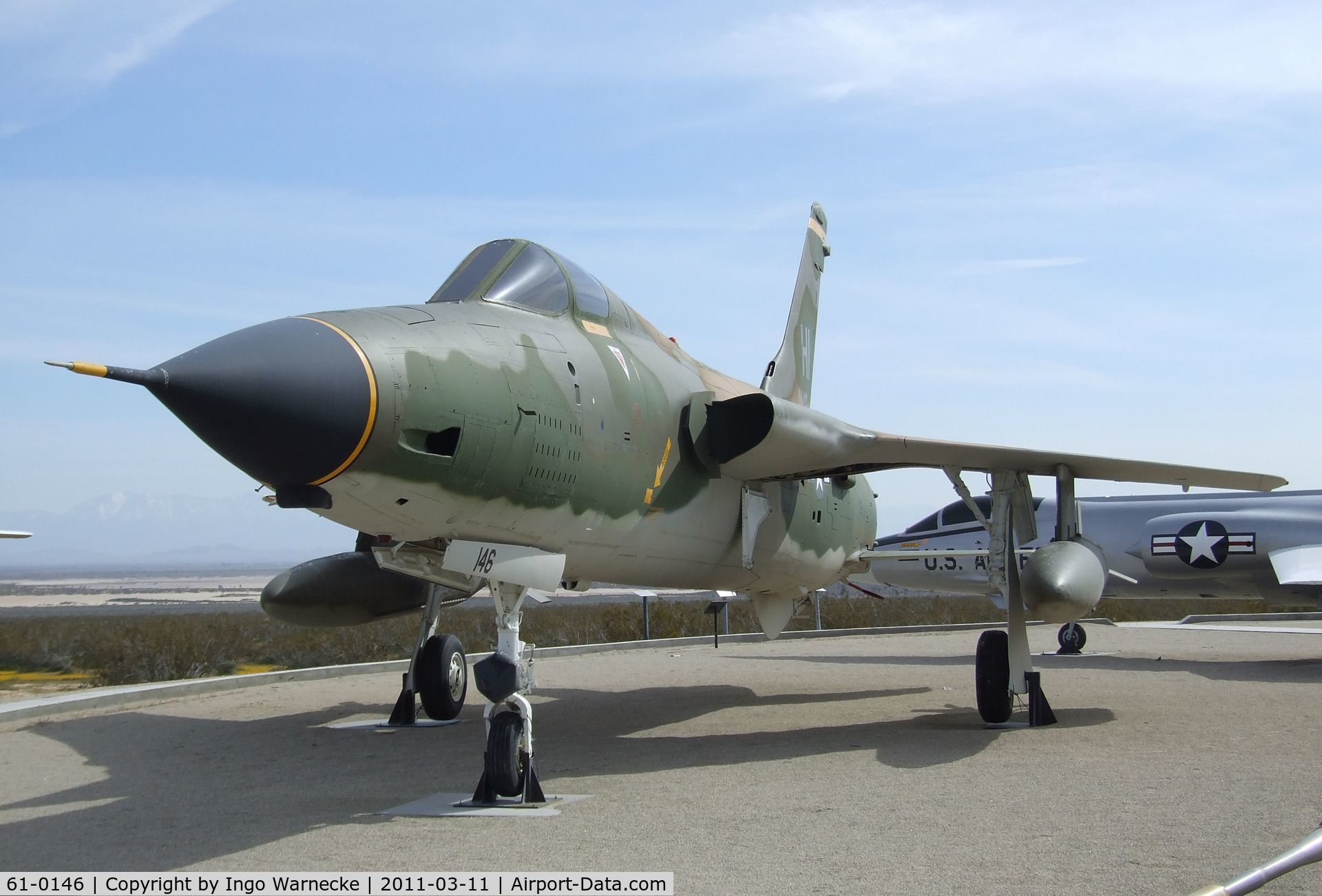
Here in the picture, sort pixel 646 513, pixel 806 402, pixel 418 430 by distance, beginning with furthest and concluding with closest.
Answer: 1. pixel 806 402
2. pixel 646 513
3. pixel 418 430

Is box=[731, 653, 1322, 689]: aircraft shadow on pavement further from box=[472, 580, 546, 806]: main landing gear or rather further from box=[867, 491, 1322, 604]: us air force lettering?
box=[472, 580, 546, 806]: main landing gear

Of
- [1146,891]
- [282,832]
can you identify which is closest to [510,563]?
[282,832]

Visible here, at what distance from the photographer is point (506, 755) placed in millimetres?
6906

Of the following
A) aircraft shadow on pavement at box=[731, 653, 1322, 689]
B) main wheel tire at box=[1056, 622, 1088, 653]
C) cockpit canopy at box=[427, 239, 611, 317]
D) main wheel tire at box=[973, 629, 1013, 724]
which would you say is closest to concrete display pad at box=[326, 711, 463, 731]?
cockpit canopy at box=[427, 239, 611, 317]

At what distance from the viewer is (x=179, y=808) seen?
23.5 ft

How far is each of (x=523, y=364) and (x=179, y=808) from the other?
3.57 m

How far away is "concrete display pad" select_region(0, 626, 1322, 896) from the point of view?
17.8ft

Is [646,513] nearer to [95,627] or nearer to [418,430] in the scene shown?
[418,430]

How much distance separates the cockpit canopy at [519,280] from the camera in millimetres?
7770

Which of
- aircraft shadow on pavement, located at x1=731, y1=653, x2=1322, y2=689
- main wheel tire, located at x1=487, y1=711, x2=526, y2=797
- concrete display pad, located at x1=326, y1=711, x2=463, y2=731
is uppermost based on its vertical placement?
main wheel tire, located at x1=487, y1=711, x2=526, y2=797

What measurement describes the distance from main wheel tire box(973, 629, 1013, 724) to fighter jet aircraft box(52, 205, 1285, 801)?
0.06 ft

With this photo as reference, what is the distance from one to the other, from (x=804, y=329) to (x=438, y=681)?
6.90 metres

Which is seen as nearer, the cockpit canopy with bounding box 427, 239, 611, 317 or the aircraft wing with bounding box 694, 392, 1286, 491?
the cockpit canopy with bounding box 427, 239, 611, 317

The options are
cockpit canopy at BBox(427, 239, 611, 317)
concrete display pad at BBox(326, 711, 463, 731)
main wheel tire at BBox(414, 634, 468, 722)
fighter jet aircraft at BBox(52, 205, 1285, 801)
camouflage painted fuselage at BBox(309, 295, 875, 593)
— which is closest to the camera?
fighter jet aircraft at BBox(52, 205, 1285, 801)
